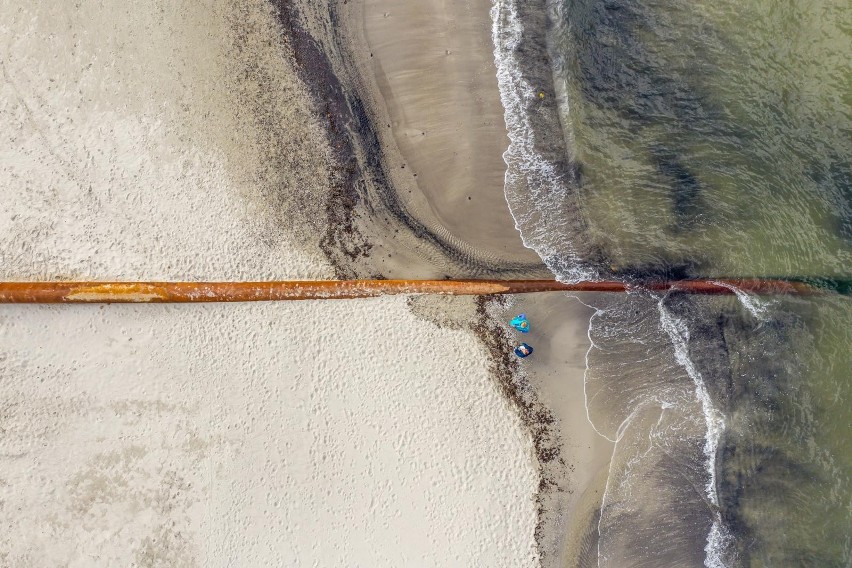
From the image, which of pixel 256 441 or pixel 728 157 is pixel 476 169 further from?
pixel 256 441

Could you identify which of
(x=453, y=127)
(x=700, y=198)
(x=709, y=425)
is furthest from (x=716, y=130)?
(x=709, y=425)

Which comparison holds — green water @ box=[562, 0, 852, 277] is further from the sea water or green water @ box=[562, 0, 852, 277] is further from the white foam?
the white foam

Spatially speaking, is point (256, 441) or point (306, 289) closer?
point (256, 441)

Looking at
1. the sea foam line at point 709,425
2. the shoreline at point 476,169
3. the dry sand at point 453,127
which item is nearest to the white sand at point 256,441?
the shoreline at point 476,169

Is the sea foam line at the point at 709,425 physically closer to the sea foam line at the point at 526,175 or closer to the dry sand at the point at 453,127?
the dry sand at the point at 453,127

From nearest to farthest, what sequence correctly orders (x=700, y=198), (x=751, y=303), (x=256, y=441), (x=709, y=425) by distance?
(x=256, y=441) → (x=709, y=425) → (x=751, y=303) → (x=700, y=198)

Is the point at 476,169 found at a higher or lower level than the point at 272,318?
higher

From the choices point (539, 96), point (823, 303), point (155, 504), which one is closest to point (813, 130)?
point (823, 303)

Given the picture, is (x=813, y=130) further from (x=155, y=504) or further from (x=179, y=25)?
(x=155, y=504)
